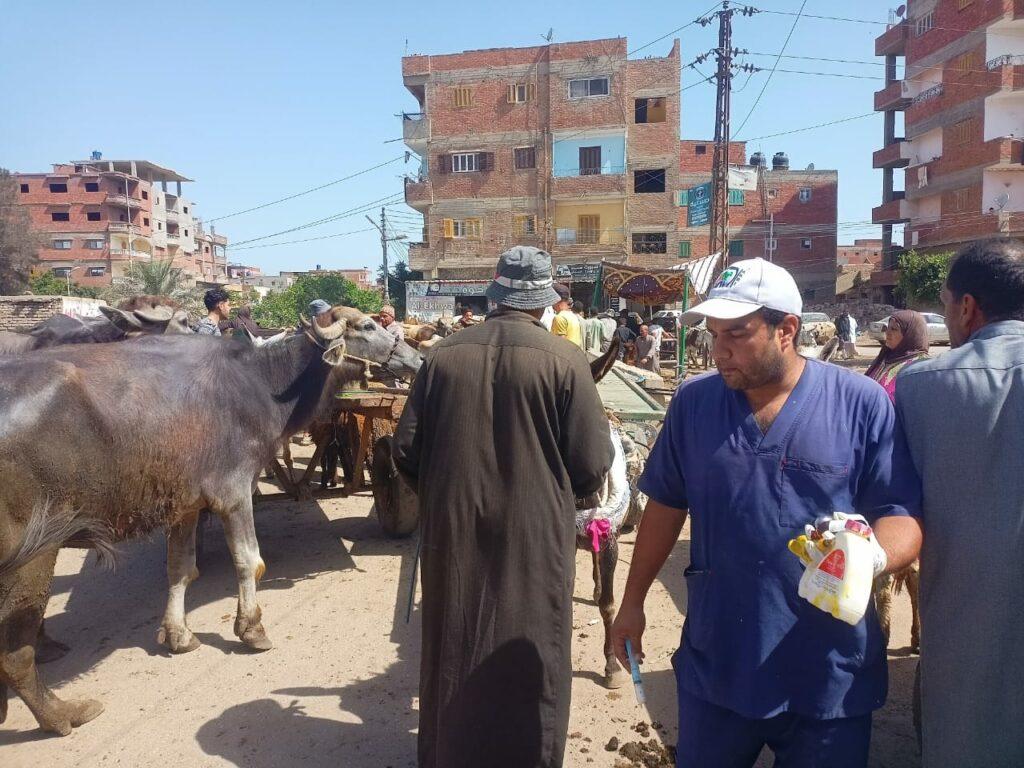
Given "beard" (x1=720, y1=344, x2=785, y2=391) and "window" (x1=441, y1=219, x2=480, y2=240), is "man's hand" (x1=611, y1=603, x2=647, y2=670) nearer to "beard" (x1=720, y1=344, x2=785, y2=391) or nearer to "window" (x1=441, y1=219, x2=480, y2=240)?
"beard" (x1=720, y1=344, x2=785, y2=391)

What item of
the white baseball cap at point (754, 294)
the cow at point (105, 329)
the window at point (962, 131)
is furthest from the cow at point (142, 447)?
the window at point (962, 131)

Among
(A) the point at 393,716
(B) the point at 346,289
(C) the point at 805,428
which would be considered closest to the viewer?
(C) the point at 805,428

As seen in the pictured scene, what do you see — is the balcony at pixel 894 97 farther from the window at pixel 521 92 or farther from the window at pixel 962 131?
the window at pixel 521 92

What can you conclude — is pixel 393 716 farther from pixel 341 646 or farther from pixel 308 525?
pixel 308 525

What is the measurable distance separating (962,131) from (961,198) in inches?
131

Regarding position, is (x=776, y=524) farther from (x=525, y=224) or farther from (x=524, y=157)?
(x=524, y=157)

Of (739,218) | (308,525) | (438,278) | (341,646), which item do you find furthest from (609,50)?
(341,646)

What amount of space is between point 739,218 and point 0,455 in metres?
49.3

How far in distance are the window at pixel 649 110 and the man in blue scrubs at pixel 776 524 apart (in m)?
35.4

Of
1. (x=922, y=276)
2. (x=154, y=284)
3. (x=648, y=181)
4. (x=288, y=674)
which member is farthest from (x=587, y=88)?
(x=288, y=674)

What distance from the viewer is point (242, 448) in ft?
15.7

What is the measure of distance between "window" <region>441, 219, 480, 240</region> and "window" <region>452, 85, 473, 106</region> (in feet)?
19.4

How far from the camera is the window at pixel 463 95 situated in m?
35.7

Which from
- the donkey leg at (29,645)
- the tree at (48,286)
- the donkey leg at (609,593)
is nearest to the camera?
the donkey leg at (29,645)
